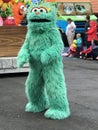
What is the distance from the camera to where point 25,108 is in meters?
6.49

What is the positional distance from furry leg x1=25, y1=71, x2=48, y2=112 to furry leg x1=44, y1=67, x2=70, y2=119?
0.21 m

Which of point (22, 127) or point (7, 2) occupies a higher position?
point (7, 2)

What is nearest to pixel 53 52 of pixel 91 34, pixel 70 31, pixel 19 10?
pixel 19 10

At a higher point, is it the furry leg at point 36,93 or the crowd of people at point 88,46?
the furry leg at point 36,93

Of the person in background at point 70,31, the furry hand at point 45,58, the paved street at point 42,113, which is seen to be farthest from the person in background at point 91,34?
the furry hand at point 45,58

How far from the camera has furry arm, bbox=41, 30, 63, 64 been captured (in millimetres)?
5785

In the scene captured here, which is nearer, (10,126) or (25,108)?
(10,126)

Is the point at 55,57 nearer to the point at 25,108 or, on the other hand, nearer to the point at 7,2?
the point at 25,108

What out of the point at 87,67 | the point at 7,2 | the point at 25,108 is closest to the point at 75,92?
the point at 25,108

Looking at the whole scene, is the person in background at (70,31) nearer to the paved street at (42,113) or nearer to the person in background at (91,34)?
the person in background at (91,34)

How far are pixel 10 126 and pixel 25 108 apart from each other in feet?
3.22

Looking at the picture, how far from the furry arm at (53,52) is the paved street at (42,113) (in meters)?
0.86

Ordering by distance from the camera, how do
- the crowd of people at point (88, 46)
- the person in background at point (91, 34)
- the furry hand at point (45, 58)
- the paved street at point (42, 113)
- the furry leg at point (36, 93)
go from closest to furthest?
the paved street at point (42, 113)
the furry hand at point (45, 58)
the furry leg at point (36, 93)
the crowd of people at point (88, 46)
the person in background at point (91, 34)

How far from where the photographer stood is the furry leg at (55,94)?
587 cm
